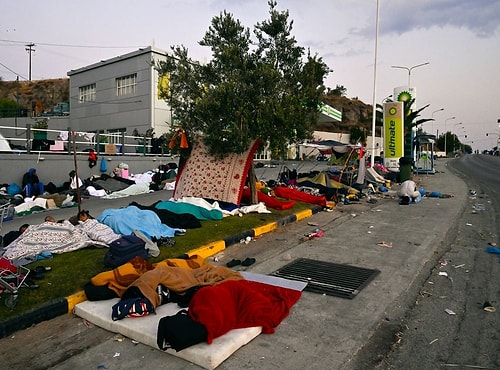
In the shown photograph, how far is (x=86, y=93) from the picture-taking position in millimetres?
35500

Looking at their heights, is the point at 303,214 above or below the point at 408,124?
below

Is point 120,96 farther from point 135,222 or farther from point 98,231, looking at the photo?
point 98,231

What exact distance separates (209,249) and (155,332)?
3.39m

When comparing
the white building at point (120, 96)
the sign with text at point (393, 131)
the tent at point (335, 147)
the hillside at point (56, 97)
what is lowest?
the tent at point (335, 147)

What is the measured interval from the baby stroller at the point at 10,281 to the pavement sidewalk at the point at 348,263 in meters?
1.32

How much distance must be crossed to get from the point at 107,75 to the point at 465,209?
29.2 metres

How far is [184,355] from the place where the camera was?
11.8 ft

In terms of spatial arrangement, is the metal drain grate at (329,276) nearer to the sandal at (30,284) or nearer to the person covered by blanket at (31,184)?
the sandal at (30,284)

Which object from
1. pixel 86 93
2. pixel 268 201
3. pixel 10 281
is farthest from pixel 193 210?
pixel 86 93

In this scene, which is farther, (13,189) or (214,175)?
(13,189)

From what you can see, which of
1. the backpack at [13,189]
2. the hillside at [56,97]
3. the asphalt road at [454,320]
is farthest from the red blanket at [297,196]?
the hillside at [56,97]

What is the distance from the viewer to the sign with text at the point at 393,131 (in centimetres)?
2330

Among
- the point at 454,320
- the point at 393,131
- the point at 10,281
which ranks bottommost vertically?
the point at 454,320

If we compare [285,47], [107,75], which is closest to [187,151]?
[285,47]
